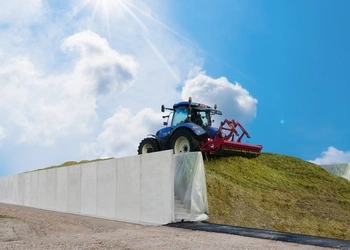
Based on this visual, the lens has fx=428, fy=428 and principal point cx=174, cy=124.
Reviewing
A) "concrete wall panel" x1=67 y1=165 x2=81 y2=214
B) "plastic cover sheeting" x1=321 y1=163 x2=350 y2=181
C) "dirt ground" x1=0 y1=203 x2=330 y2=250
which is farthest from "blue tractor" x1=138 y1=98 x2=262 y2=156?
"plastic cover sheeting" x1=321 y1=163 x2=350 y2=181

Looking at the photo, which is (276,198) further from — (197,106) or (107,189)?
(107,189)

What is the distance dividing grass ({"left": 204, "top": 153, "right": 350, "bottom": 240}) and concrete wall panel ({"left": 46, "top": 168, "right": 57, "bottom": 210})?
26.6 feet

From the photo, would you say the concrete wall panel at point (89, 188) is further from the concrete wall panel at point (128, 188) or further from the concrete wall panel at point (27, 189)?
the concrete wall panel at point (27, 189)

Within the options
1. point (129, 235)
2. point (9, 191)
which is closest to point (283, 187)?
point (129, 235)

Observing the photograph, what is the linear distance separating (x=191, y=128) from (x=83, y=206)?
5160 millimetres

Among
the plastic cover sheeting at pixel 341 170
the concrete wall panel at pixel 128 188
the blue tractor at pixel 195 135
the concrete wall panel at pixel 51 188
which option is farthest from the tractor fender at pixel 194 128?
the plastic cover sheeting at pixel 341 170

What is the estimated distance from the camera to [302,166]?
19.2 metres

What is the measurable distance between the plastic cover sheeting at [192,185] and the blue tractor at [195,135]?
402 cm

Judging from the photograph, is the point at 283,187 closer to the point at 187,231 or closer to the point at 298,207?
the point at 298,207

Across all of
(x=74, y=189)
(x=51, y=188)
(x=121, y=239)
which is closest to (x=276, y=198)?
(x=121, y=239)

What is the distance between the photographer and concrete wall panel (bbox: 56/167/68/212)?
61.3ft

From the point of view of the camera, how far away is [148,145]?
18.4 m

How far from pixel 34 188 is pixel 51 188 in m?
3.61

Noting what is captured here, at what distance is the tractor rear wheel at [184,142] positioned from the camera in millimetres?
16156
